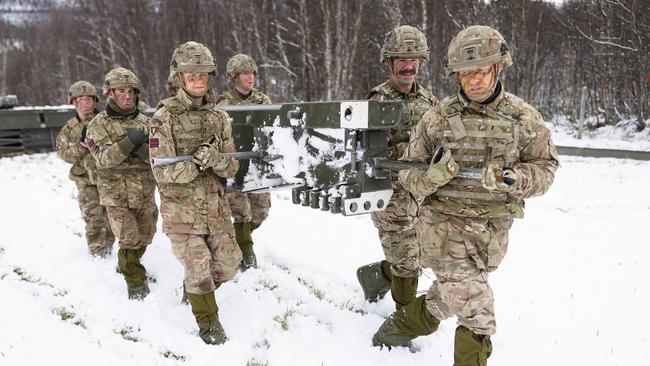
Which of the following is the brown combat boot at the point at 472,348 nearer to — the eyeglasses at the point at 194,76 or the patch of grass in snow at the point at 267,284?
the patch of grass in snow at the point at 267,284

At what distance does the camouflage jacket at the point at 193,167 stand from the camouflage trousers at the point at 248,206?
1449 mm

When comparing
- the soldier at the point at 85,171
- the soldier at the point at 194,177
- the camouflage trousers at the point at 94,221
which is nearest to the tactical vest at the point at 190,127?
the soldier at the point at 194,177

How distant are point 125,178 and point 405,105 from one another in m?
2.87

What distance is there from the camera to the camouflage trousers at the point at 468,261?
9.53 feet

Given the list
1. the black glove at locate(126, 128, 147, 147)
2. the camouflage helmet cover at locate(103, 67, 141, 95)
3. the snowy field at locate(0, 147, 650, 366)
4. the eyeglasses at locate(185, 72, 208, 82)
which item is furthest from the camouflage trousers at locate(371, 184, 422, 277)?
the camouflage helmet cover at locate(103, 67, 141, 95)

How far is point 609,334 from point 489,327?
1.76 metres

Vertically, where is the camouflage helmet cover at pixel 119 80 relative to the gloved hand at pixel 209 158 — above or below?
above

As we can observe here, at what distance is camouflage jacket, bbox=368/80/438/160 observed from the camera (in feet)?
12.6

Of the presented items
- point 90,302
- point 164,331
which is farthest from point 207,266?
point 90,302

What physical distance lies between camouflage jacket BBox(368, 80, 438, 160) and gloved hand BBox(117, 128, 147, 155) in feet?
6.94

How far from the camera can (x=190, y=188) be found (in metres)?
3.86

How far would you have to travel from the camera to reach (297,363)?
141 inches

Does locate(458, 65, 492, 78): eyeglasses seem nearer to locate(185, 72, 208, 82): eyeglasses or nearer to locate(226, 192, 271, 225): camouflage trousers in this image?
locate(185, 72, 208, 82): eyeglasses

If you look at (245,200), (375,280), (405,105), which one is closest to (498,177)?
(405,105)
